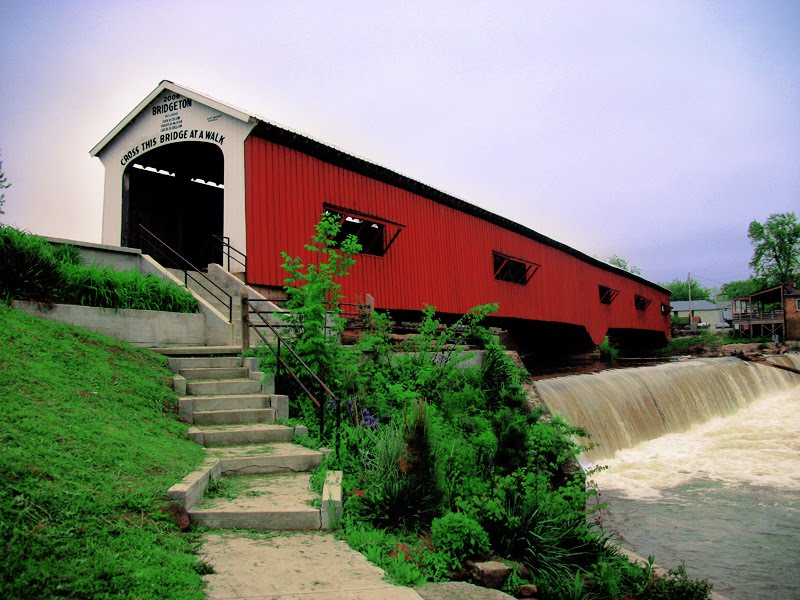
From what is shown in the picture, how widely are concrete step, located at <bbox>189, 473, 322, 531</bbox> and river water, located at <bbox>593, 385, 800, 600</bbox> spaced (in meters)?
4.07

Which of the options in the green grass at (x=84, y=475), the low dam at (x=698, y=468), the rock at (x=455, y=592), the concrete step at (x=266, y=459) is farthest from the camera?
the low dam at (x=698, y=468)

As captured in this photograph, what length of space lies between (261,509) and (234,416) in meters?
2.40

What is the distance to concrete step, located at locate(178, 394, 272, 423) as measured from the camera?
6195mm

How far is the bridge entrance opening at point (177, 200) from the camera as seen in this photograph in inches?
537

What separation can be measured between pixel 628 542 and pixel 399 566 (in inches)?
165

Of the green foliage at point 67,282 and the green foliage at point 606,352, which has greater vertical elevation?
the green foliage at point 67,282

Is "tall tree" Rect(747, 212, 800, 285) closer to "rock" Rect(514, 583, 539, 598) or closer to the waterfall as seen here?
the waterfall

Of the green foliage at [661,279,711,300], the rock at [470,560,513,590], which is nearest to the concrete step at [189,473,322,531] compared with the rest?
the rock at [470,560,513,590]

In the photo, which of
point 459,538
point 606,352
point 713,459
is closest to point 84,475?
point 459,538

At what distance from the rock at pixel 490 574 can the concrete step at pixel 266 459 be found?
1.94m

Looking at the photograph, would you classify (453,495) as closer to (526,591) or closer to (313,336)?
(526,591)

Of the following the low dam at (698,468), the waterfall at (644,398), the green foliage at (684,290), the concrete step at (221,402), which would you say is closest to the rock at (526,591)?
the low dam at (698,468)

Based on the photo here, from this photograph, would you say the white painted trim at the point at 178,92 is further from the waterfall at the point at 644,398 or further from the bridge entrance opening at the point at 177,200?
the waterfall at the point at 644,398

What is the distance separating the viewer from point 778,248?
62.2 meters
